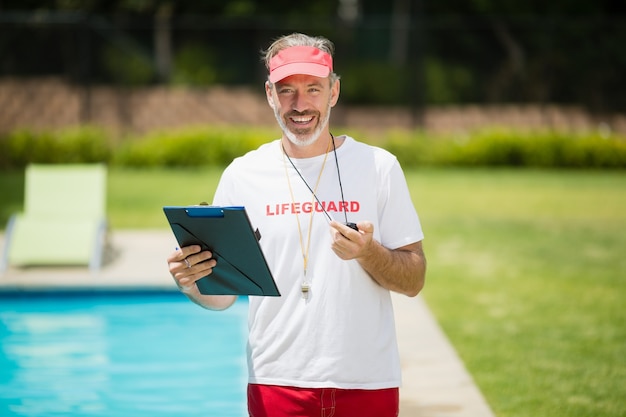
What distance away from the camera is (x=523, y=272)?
9.67 metres

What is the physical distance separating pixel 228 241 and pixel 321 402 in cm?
56

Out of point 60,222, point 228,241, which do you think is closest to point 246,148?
point 60,222

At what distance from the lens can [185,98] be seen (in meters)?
23.7

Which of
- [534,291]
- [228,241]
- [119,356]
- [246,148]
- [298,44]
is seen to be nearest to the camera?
[228,241]

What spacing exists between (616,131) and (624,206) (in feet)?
29.5

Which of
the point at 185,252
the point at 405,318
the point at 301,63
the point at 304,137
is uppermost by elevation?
the point at 301,63

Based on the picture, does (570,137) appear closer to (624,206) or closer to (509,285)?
(624,206)

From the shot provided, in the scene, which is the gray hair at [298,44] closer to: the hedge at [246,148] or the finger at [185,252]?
the finger at [185,252]

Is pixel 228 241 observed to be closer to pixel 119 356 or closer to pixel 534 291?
pixel 119 356

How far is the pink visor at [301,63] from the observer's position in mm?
2932

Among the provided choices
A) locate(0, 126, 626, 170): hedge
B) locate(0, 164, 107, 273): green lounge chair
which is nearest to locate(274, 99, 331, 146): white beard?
locate(0, 164, 107, 273): green lounge chair

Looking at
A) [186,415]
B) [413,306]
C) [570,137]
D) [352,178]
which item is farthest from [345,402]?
[570,137]

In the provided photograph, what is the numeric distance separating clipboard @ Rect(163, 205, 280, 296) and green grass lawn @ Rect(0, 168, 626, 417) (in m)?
2.88

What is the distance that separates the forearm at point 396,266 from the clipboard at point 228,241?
299 millimetres
